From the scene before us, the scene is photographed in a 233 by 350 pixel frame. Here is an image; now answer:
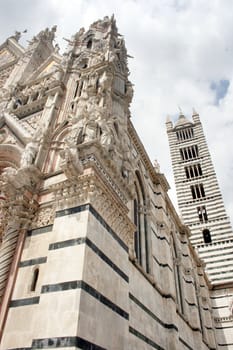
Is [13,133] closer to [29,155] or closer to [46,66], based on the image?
[29,155]

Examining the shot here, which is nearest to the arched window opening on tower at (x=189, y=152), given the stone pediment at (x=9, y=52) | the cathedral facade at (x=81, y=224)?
the cathedral facade at (x=81, y=224)

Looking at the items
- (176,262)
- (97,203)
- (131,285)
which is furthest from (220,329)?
(97,203)

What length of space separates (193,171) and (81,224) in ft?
95.2

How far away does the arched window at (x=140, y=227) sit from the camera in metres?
9.73

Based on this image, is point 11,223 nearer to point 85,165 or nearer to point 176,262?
point 85,165

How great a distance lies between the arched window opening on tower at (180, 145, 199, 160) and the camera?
34344 millimetres

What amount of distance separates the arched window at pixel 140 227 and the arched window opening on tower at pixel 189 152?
24.1 m

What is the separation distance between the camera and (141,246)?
10008 mm

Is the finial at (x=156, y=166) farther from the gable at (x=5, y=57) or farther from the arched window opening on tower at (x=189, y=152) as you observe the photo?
the arched window opening on tower at (x=189, y=152)

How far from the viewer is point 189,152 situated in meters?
35.1

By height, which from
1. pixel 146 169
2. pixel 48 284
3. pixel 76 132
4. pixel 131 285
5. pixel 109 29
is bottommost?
pixel 48 284

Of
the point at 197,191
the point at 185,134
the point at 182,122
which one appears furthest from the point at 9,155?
the point at 182,122

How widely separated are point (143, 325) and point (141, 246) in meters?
2.81

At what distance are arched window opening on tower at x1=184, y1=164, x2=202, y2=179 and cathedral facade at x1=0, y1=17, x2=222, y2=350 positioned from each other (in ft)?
66.5
